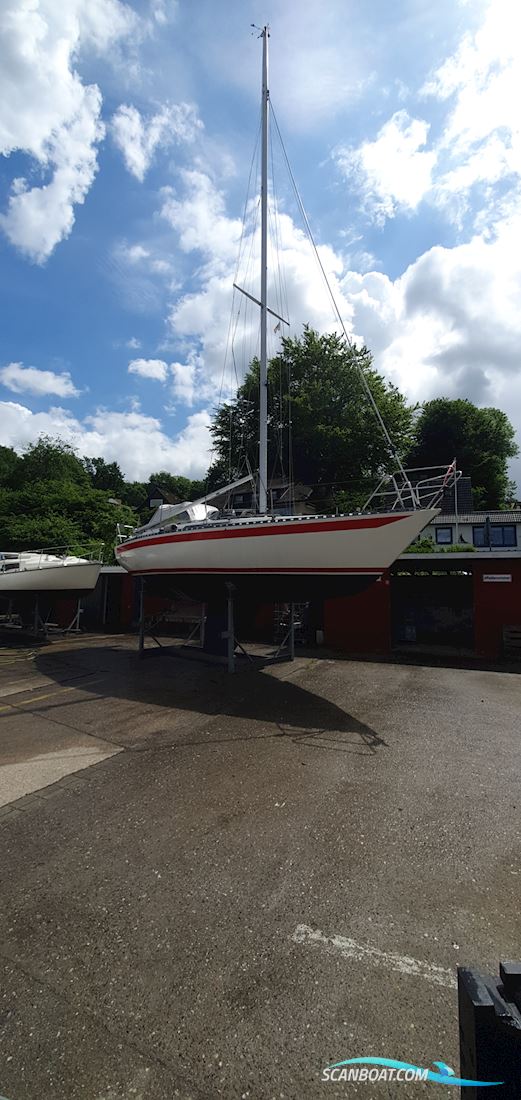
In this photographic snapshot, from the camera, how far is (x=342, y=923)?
2258 mm

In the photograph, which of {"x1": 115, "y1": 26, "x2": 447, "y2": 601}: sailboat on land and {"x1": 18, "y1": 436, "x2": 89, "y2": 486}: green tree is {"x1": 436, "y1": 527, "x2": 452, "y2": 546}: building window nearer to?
{"x1": 115, "y1": 26, "x2": 447, "y2": 601}: sailboat on land

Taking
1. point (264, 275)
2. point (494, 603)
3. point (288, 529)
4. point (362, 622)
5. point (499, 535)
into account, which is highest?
point (264, 275)

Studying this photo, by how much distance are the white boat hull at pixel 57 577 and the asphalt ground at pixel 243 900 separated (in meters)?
7.45

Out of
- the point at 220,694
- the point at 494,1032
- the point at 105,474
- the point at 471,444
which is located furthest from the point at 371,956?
the point at 105,474

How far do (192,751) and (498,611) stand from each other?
8.14 m

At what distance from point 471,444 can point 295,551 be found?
37112mm

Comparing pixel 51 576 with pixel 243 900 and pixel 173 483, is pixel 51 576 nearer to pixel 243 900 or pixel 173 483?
pixel 243 900

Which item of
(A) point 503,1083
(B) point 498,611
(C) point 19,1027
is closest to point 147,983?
(C) point 19,1027

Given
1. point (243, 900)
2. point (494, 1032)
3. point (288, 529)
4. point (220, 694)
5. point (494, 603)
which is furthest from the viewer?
point (494, 603)

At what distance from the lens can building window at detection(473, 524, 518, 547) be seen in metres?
23.5

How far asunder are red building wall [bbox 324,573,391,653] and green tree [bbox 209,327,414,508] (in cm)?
1166

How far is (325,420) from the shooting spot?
83.1ft

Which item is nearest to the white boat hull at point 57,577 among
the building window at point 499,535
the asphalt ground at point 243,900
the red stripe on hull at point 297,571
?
the red stripe on hull at point 297,571

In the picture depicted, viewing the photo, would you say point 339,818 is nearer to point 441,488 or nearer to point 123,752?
point 123,752
